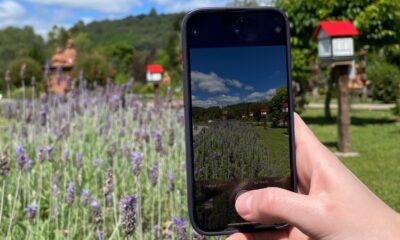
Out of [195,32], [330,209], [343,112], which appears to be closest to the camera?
[330,209]

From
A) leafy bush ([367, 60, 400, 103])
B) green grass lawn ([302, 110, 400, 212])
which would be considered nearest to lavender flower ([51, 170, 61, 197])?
green grass lawn ([302, 110, 400, 212])

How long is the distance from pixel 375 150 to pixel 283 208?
22.9ft

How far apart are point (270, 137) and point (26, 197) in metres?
2.37

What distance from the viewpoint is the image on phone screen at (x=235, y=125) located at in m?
1.41

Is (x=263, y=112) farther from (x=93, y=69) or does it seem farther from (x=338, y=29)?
(x=93, y=69)

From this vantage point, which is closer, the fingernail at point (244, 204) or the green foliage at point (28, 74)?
the fingernail at point (244, 204)

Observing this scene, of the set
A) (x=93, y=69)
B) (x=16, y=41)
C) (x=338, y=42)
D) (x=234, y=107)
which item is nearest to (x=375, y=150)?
(x=338, y=42)

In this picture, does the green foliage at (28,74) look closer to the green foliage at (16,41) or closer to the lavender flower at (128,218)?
the lavender flower at (128,218)

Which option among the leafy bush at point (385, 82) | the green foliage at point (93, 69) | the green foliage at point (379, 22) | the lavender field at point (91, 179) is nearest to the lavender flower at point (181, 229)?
the lavender field at point (91, 179)

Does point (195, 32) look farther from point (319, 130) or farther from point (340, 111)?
point (319, 130)

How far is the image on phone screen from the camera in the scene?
141 centimetres

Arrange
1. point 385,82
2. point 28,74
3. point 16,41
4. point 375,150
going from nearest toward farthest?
1. point 375,150
2. point 28,74
3. point 385,82
4. point 16,41

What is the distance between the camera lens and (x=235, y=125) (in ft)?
4.82

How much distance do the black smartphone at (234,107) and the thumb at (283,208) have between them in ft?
0.42
